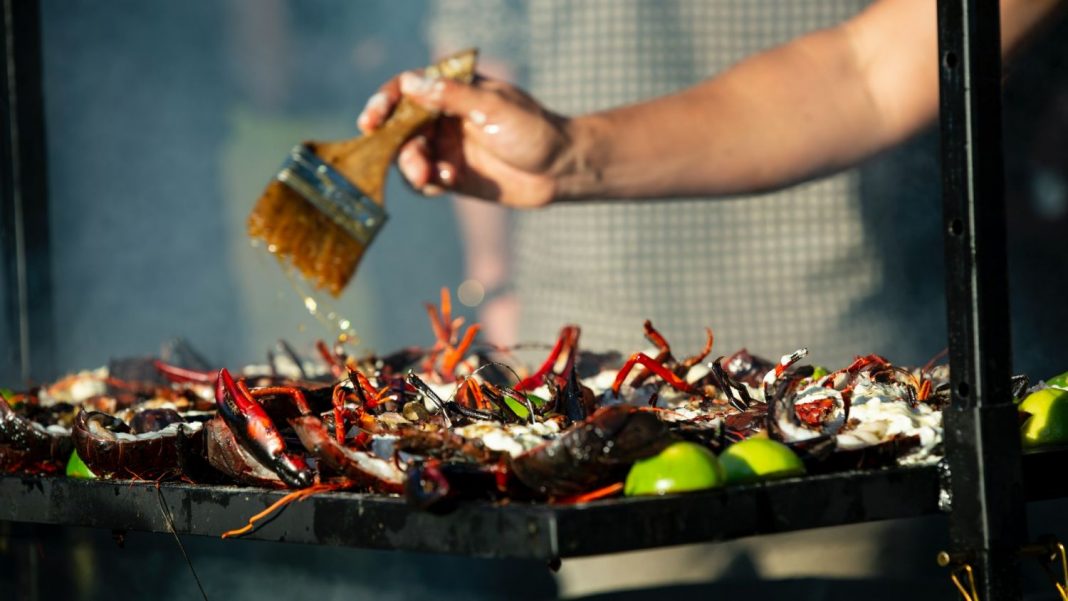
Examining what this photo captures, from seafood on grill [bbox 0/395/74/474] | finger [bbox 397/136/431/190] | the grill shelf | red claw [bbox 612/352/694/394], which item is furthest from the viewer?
finger [bbox 397/136/431/190]

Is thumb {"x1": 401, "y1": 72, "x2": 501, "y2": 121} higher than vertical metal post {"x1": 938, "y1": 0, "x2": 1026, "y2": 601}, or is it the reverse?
thumb {"x1": 401, "y1": 72, "x2": 501, "y2": 121}

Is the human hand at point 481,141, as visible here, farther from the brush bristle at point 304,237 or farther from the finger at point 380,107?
the brush bristle at point 304,237

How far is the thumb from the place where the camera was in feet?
7.69

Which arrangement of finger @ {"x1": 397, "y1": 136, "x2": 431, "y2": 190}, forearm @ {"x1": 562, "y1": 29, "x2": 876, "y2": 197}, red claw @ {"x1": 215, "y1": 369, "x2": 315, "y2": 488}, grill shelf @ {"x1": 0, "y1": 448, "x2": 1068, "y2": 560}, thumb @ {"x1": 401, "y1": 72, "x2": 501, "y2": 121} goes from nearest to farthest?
grill shelf @ {"x1": 0, "y1": 448, "x2": 1068, "y2": 560} → red claw @ {"x1": 215, "y1": 369, "x2": 315, "y2": 488} → thumb @ {"x1": 401, "y1": 72, "x2": 501, "y2": 121} → finger @ {"x1": 397, "y1": 136, "x2": 431, "y2": 190} → forearm @ {"x1": 562, "y1": 29, "x2": 876, "y2": 197}

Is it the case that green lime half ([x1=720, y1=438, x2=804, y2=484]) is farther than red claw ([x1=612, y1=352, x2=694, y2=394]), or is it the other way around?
red claw ([x1=612, y1=352, x2=694, y2=394])

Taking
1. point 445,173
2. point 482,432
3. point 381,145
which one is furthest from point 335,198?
point 482,432

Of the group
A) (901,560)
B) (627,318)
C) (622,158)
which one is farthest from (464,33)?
(901,560)

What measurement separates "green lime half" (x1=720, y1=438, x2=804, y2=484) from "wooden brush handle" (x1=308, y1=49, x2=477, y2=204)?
131 centimetres

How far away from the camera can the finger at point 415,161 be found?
2.48 meters

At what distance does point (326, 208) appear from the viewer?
2.24 meters

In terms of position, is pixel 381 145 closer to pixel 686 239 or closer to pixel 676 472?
pixel 686 239

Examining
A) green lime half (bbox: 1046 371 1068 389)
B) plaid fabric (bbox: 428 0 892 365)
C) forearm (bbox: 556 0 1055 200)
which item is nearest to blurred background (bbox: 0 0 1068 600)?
plaid fabric (bbox: 428 0 892 365)

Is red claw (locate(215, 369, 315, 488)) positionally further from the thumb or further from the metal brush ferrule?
the thumb

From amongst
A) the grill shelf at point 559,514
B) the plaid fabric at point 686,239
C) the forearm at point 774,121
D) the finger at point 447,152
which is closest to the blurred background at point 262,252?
the plaid fabric at point 686,239
